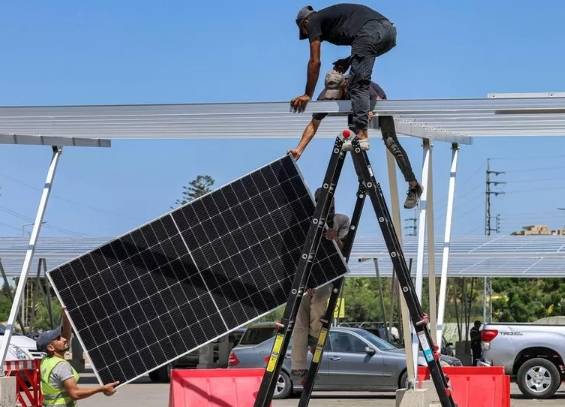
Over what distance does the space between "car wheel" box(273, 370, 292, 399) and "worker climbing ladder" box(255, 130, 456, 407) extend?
46.7 feet

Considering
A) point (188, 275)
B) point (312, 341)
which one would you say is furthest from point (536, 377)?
point (188, 275)

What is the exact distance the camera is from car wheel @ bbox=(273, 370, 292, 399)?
23.7 m

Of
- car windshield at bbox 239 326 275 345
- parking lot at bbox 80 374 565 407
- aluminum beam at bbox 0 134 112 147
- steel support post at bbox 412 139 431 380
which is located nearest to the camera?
steel support post at bbox 412 139 431 380

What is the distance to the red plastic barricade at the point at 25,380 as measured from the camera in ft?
52.3

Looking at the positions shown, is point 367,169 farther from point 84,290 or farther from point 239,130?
point 239,130

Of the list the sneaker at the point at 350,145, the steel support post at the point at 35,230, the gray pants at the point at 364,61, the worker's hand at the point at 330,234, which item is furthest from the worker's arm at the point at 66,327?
the steel support post at the point at 35,230

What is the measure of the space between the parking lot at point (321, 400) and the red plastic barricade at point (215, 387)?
8.97 m

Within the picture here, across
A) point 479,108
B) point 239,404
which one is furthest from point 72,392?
point 479,108

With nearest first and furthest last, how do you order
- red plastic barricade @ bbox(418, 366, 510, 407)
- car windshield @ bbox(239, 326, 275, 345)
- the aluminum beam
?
red plastic barricade @ bbox(418, 366, 510, 407) < the aluminum beam < car windshield @ bbox(239, 326, 275, 345)

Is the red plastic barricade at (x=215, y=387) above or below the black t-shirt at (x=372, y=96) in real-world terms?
below

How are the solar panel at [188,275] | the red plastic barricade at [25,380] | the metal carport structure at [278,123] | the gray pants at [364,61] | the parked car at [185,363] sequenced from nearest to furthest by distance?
the gray pants at [364,61] → the solar panel at [188,275] → the metal carport structure at [278,123] → the red plastic barricade at [25,380] → the parked car at [185,363]

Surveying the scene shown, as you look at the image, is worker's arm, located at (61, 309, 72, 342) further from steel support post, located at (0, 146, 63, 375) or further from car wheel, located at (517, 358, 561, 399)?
car wheel, located at (517, 358, 561, 399)

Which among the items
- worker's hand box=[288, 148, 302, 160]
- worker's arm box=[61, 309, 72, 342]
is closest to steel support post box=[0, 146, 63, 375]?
worker's arm box=[61, 309, 72, 342]

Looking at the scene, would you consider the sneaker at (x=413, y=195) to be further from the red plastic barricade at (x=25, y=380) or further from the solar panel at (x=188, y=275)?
the red plastic barricade at (x=25, y=380)
